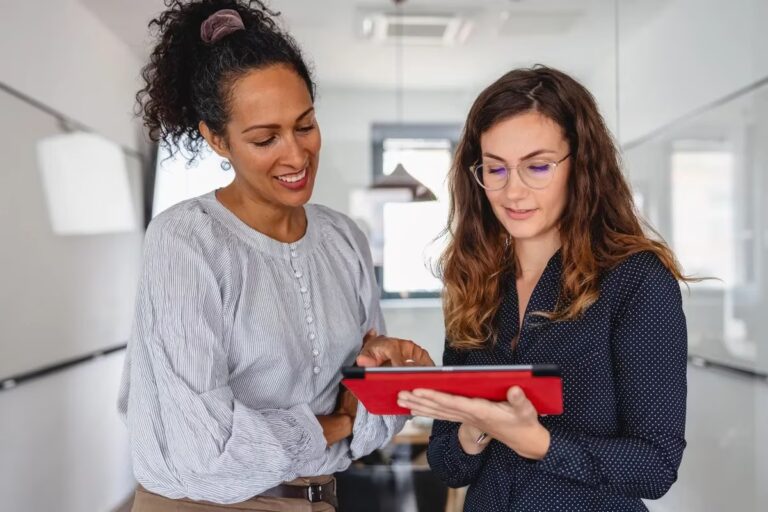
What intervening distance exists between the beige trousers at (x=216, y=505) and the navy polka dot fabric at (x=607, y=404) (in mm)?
306

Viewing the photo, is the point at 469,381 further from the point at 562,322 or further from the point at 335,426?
the point at 335,426

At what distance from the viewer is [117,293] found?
12.8 ft

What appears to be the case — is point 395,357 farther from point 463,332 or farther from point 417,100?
point 417,100

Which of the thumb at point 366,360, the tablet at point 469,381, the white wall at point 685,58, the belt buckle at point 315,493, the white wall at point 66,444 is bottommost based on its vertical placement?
the white wall at point 66,444

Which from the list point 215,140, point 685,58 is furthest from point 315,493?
point 685,58

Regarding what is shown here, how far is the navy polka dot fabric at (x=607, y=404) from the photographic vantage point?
119 cm

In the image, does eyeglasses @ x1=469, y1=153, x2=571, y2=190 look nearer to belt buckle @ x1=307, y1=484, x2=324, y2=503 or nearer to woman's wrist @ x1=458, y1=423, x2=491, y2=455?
woman's wrist @ x1=458, y1=423, x2=491, y2=455

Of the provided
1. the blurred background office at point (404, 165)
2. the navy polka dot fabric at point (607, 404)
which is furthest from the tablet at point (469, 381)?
the blurred background office at point (404, 165)

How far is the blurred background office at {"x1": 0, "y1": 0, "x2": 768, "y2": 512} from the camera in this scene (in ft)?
9.80

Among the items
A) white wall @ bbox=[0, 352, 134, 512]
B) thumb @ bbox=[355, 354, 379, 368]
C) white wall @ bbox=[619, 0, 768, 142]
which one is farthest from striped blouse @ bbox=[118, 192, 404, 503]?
white wall @ bbox=[619, 0, 768, 142]

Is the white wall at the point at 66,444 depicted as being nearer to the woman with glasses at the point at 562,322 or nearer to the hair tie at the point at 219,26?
the hair tie at the point at 219,26

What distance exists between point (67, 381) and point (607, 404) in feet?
9.34

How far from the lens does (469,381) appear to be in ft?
3.43

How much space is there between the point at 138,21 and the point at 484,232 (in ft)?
7.39
